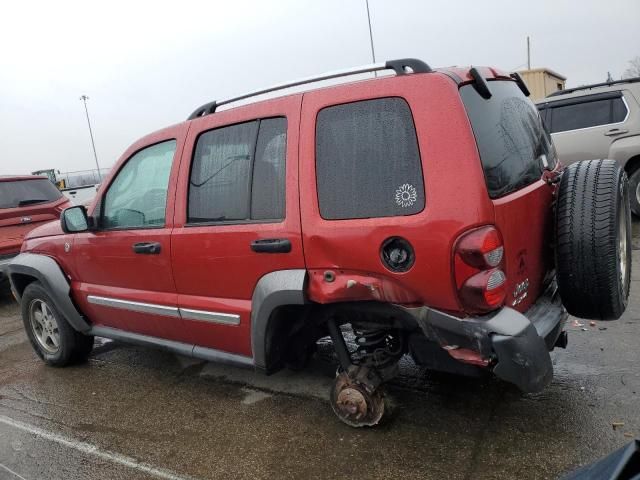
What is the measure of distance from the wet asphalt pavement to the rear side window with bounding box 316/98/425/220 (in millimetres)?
1275

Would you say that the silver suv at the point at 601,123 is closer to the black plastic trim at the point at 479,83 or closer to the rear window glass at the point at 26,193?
the black plastic trim at the point at 479,83

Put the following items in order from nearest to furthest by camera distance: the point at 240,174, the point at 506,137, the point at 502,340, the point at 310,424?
1. the point at 502,340
2. the point at 506,137
3. the point at 240,174
4. the point at 310,424

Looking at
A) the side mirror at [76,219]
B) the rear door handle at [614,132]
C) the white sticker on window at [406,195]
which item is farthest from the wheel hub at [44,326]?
the rear door handle at [614,132]

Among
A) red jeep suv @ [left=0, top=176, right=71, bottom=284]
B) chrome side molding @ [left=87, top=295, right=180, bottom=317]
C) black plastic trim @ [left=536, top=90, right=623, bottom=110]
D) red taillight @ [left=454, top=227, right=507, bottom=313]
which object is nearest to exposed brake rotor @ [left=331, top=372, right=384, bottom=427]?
red taillight @ [left=454, top=227, right=507, bottom=313]

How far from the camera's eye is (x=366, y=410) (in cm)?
279

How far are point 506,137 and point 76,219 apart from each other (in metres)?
2.91

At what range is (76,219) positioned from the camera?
3.68 meters

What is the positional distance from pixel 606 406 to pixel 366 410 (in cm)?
134

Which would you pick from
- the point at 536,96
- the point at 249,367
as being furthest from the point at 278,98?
the point at 536,96

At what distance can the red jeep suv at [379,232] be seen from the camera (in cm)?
224

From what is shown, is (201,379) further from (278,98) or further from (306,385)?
(278,98)

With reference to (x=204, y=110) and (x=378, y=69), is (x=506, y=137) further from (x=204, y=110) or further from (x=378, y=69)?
(x=204, y=110)

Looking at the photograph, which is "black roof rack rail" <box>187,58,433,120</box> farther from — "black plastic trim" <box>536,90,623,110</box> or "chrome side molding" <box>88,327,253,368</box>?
"black plastic trim" <box>536,90,623,110</box>

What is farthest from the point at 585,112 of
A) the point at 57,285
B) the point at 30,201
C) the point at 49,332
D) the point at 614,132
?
the point at 30,201
